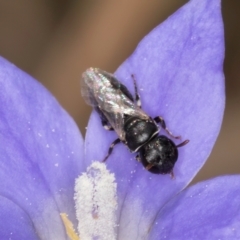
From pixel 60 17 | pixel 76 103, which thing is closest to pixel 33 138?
pixel 76 103

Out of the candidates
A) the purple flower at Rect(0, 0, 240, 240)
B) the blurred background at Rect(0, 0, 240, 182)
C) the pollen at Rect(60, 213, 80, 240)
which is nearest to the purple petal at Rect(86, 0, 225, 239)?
the purple flower at Rect(0, 0, 240, 240)

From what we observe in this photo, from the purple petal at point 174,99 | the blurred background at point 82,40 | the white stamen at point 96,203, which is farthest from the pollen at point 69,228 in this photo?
the blurred background at point 82,40

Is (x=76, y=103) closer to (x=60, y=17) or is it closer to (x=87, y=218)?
(x=60, y=17)

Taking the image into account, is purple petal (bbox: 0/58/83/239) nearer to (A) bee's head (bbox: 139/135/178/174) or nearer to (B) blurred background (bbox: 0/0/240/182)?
(A) bee's head (bbox: 139/135/178/174)

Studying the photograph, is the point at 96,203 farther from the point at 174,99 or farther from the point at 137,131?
the point at 174,99

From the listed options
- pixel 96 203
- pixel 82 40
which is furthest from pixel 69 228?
pixel 82 40

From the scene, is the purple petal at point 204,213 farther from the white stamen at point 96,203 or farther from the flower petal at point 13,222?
the flower petal at point 13,222
